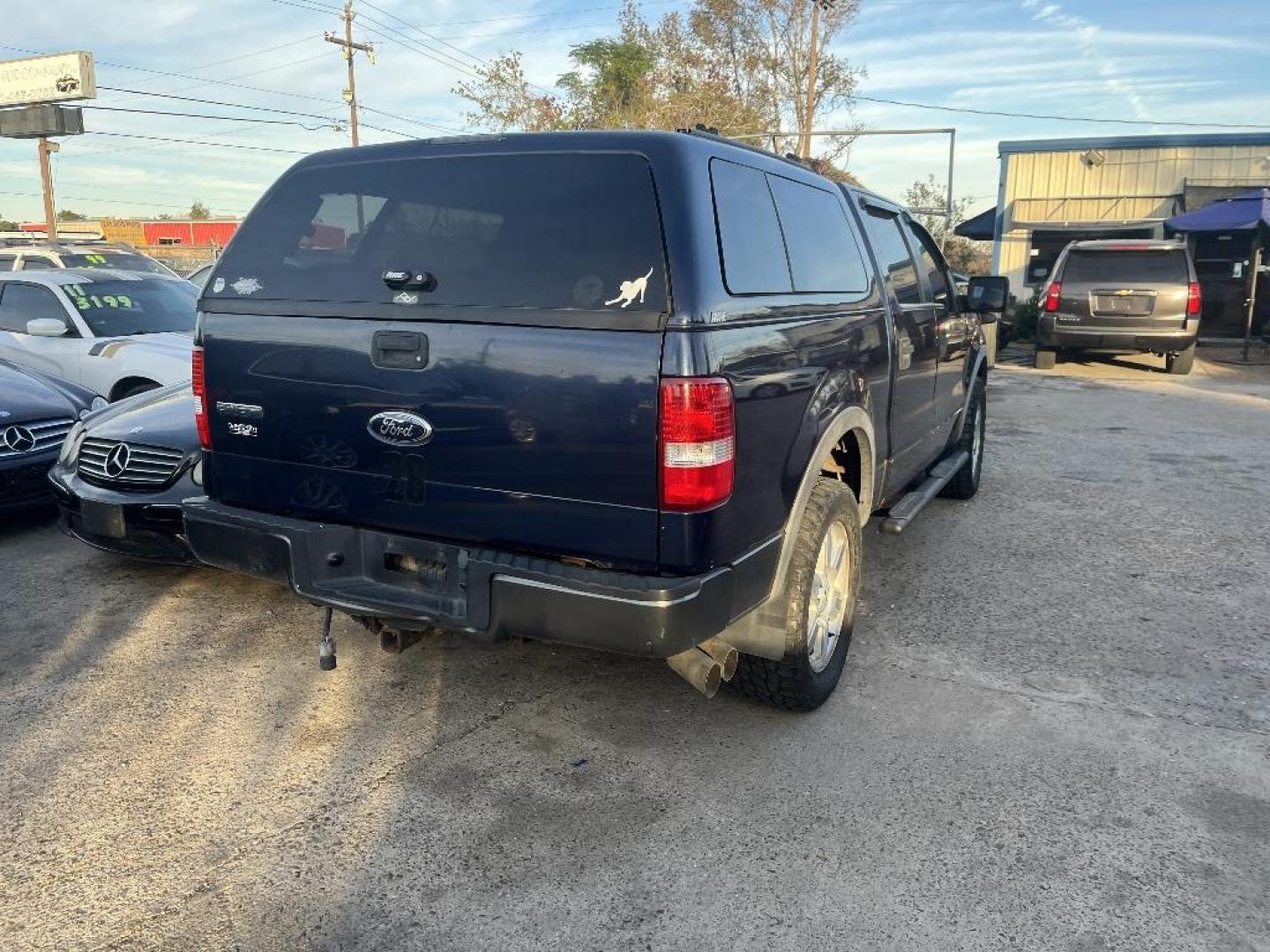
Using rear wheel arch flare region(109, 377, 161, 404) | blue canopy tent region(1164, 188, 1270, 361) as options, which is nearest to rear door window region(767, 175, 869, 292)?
rear wheel arch flare region(109, 377, 161, 404)

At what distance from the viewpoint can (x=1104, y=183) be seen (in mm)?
22375

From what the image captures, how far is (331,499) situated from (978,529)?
4.24m

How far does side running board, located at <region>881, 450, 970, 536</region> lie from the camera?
4.30m

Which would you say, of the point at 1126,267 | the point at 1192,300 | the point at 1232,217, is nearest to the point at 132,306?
the point at 1126,267

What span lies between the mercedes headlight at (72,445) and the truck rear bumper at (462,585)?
2.02 metres

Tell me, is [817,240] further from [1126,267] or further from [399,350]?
[1126,267]

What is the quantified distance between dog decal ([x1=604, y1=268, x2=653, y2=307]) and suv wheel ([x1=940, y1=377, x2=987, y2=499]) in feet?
13.7

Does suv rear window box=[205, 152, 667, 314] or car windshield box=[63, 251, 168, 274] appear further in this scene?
car windshield box=[63, 251, 168, 274]

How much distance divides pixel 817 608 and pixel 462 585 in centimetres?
132

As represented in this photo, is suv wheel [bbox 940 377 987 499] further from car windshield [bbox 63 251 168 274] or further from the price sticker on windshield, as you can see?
car windshield [bbox 63 251 168 274]

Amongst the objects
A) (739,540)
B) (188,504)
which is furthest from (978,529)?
(188,504)

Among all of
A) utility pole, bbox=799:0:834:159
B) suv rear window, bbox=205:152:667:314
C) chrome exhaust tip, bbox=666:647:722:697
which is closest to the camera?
suv rear window, bbox=205:152:667:314

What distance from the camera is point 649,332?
8.56 feet

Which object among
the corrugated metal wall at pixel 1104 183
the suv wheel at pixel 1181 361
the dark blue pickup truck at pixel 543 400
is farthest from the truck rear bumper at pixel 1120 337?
the dark blue pickup truck at pixel 543 400
